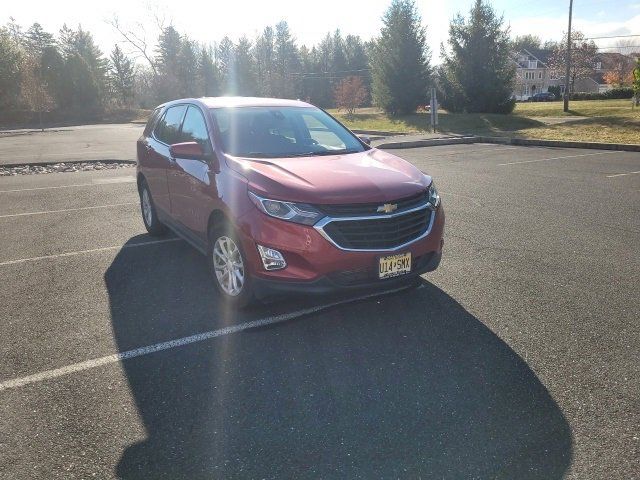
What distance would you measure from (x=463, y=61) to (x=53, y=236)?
92.7ft

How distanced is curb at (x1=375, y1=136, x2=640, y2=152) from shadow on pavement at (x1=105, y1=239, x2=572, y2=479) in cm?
1537

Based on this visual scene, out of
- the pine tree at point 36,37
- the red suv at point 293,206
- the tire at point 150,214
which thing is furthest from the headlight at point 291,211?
the pine tree at point 36,37

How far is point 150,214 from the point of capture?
6789mm

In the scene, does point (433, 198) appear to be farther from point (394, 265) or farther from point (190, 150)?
point (190, 150)

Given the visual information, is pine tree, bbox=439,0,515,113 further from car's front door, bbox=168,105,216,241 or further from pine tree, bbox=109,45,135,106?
pine tree, bbox=109,45,135,106

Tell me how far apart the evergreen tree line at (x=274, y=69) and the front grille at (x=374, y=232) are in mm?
28512

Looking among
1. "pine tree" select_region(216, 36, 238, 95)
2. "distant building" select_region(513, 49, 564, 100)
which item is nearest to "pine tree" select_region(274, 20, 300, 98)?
"pine tree" select_region(216, 36, 238, 95)

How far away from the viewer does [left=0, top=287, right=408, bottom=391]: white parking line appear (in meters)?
3.38

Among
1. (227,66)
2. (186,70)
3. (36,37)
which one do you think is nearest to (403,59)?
(186,70)

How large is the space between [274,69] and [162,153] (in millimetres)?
78931

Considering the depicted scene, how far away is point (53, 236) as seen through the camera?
7.12 metres

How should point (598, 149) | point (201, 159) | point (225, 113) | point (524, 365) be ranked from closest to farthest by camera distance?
point (524, 365)
point (201, 159)
point (225, 113)
point (598, 149)

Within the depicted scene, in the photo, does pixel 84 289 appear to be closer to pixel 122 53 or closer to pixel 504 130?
pixel 504 130

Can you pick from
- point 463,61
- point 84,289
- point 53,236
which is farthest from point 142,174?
point 463,61
